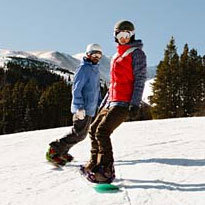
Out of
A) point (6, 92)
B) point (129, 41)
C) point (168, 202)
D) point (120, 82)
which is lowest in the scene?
point (168, 202)

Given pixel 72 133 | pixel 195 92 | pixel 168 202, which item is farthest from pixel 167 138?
pixel 195 92

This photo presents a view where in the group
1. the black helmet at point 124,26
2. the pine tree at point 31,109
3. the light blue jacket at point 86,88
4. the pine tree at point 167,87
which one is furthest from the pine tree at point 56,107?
the black helmet at point 124,26

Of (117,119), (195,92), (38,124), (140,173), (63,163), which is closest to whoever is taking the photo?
(117,119)

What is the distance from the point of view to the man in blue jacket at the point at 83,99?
20.7 ft

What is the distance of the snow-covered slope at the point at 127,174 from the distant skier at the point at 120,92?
0.28 metres

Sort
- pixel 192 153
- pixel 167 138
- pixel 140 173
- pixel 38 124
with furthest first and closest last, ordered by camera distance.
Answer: pixel 38 124 → pixel 167 138 → pixel 192 153 → pixel 140 173

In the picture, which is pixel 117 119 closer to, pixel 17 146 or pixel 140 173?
pixel 140 173

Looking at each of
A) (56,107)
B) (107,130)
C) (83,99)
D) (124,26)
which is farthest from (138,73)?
(56,107)

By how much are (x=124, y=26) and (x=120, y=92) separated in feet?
2.83

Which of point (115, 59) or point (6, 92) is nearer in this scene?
point (115, 59)

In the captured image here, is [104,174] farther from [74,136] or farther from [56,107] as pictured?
[56,107]

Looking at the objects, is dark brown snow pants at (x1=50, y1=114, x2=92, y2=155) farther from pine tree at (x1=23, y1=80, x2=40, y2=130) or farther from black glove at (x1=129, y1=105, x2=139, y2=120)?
pine tree at (x1=23, y1=80, x2=40, y2=130)

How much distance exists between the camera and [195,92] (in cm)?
5369

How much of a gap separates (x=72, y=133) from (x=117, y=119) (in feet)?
5.16
